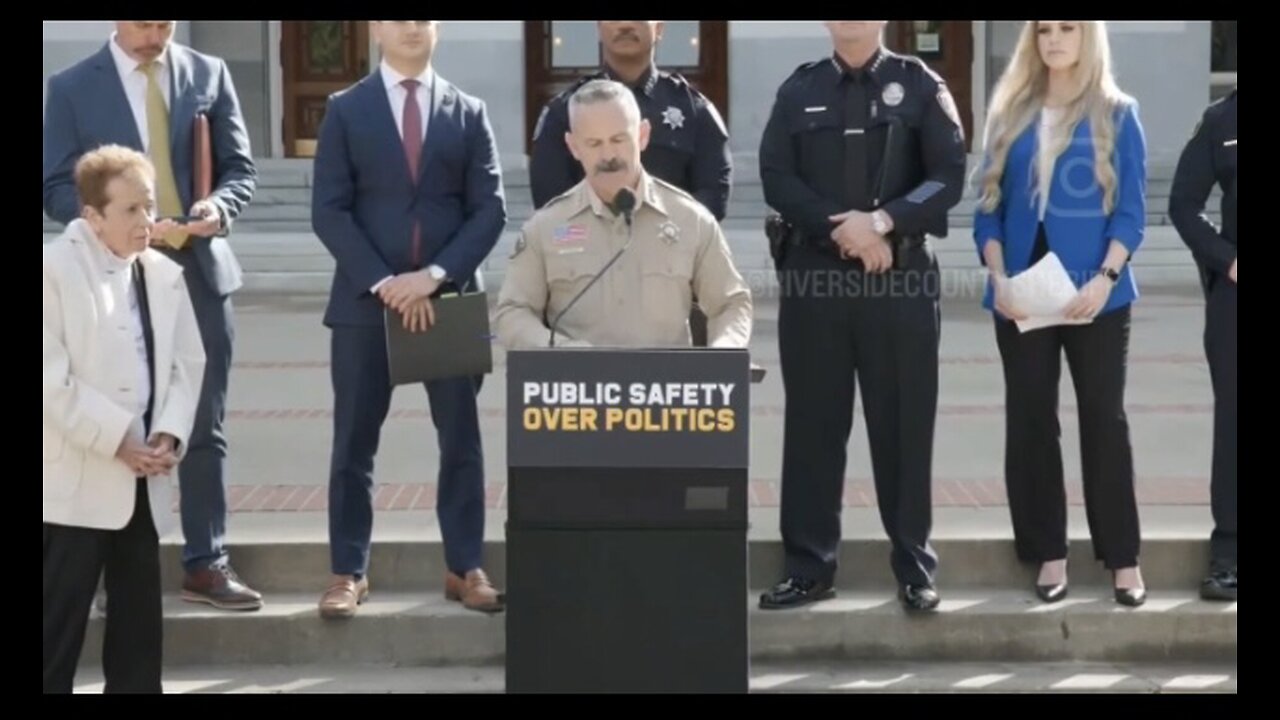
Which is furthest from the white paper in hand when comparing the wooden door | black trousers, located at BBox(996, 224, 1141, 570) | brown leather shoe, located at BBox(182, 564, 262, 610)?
the wooden door

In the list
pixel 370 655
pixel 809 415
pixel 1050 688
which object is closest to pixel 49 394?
pixel 370 655

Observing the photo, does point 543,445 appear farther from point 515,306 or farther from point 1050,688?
point 1050,688

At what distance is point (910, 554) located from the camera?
6.23m

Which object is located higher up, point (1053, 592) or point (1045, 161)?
point (1045, 161)

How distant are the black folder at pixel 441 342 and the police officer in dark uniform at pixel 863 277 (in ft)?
3.64

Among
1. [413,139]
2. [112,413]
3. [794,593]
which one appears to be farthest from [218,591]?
[794,593]

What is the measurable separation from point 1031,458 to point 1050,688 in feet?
2.80

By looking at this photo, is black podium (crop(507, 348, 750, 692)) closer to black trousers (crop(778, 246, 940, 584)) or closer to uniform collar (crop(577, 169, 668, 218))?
uniform collar (crop(577, 169, 668, 218))

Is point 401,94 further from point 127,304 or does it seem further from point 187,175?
point 127,304

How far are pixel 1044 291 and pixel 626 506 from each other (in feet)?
7.13

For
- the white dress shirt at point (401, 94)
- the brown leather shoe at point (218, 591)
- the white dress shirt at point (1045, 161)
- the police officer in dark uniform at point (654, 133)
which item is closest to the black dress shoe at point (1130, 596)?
the white dress shirt at point (1045, 161)

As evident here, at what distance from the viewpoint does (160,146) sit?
627 cm

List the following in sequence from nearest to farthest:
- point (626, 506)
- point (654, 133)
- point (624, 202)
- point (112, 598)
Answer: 1. point (626, 506)
2. point (624, 202)
3. point (112, 598)
4. point (654, 133)

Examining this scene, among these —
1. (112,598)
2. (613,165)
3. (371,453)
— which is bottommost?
(112,598)
